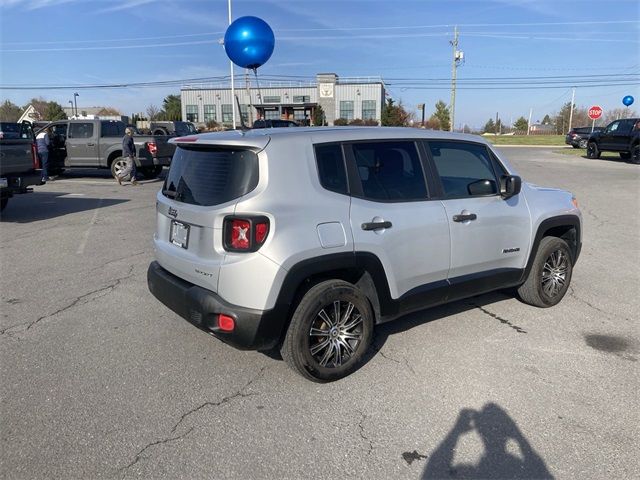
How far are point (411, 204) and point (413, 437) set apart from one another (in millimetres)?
1690

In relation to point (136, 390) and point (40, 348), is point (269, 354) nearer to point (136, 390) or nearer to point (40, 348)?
point (136, 390)

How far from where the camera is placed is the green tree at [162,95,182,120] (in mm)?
82000

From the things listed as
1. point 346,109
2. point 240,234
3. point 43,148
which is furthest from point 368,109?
point 240,234

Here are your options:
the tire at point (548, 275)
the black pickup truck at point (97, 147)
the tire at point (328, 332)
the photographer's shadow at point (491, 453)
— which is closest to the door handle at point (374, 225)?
the tire at point (328, 332)

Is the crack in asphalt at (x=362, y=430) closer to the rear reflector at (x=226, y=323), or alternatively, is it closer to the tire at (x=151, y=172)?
the rear reflector at (x=226, y=323)

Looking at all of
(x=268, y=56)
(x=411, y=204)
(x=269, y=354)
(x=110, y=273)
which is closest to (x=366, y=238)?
(x=411, y=204)

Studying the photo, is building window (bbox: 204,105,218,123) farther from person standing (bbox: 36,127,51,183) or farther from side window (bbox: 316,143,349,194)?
side window (bbox: 316,143,349,194)

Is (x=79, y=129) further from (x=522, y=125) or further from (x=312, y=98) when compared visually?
(x=522, y=125)

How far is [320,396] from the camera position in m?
3.30

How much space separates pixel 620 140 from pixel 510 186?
22142 millimetres

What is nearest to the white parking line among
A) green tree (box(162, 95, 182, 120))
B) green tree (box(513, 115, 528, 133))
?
green tree (box(162, 95, 182, 120))

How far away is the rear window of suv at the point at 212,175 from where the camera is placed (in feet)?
10.5

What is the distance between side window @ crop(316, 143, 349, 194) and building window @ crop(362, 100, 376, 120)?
72464 millimetres

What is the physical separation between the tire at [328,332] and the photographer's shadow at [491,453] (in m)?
0.87
